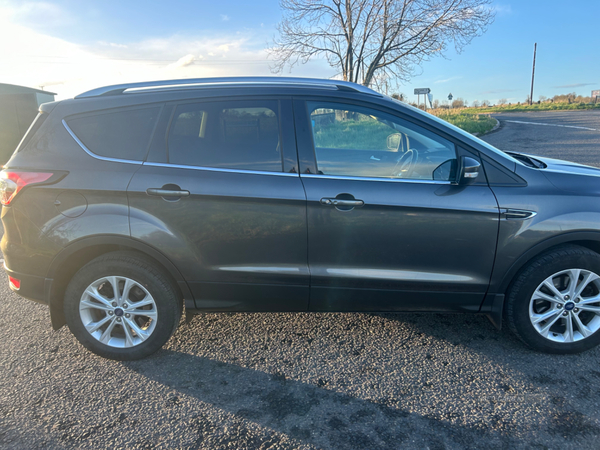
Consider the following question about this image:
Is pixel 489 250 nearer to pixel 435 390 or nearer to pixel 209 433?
pixel 435 390

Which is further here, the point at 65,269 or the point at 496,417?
the point at 65,269

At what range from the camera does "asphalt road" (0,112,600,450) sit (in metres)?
2.18

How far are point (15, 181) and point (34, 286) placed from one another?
72 cm

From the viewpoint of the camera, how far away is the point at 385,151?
10.1ft

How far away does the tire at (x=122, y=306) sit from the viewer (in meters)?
2.78

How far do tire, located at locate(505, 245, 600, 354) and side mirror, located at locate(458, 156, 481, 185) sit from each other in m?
0.74

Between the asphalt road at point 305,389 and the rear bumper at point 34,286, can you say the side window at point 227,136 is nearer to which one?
the rear bumper at point 34,286

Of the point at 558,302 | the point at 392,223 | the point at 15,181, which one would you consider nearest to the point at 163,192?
the point at 15,181

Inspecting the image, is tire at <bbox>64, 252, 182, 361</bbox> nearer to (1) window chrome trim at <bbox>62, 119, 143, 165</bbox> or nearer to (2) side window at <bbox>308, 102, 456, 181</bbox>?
(1) window chrome trim at <bbox>62, 119, 143, 165</bbox>

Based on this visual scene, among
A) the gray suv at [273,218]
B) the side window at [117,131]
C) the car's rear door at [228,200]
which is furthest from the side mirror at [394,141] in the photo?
the side window at [117,131]

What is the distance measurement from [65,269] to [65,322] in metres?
0.41

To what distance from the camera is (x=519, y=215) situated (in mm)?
2688

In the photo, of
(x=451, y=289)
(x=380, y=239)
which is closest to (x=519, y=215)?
(x=451, y=289)

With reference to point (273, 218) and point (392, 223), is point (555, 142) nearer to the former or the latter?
point (392, 223)
